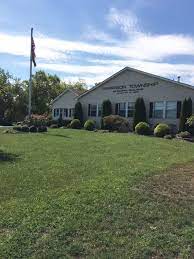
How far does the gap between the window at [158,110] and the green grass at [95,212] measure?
78.8 feet

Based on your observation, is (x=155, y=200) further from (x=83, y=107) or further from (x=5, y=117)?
(x=5, y=117)

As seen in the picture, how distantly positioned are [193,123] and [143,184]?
70.7ft

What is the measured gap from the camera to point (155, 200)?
30.0ft

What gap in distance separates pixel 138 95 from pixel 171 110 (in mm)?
3992

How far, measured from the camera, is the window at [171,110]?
36406mm

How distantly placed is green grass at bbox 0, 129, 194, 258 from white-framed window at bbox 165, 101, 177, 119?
23033 mm

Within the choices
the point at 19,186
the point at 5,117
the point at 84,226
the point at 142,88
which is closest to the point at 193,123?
the point at 142,88

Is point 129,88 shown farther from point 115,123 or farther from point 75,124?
point 75,124

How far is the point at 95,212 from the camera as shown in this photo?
809cm

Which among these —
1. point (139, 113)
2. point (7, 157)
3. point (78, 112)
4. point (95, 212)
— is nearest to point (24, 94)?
point (78, 112)

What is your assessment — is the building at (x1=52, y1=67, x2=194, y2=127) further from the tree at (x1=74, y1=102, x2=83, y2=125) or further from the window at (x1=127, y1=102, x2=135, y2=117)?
the tree at (x1=74, y1=102, x2=83, y2=125)

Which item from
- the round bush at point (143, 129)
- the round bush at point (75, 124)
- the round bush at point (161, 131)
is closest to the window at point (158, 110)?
the round bush at point (143, 129)

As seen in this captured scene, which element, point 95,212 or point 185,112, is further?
point 185,112

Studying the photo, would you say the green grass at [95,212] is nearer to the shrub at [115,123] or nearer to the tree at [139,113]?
the shrub at [115,123]
